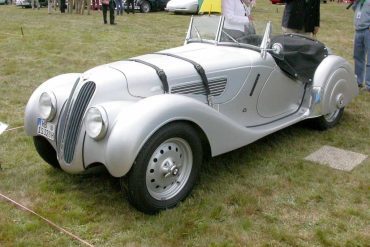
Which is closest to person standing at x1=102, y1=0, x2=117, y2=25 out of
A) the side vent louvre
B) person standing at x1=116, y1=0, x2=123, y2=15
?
person standing at x1=116, y1=0, x2=123, y2=15

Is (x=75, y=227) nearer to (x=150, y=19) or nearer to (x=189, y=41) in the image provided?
(x=189, y=41)

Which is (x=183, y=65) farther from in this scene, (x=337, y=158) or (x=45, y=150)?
(x=337, y=158)

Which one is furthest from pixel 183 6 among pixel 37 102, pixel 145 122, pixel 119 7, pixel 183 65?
pixel 145 122

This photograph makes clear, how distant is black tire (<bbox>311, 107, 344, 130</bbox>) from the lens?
523 centimetres

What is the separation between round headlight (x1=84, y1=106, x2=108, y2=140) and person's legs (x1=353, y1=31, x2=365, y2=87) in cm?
497

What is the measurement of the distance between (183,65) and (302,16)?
11.4ft

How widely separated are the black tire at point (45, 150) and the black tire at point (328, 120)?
3.07 m

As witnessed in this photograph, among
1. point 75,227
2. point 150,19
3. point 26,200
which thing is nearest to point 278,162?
point 75,227

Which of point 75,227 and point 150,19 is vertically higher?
point 150,19

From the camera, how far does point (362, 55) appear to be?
271 inches

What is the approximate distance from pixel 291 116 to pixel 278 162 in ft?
2.34

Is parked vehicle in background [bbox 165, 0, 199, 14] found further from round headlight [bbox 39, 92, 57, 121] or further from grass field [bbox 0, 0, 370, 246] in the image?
round headlight [bbox 39, 92, 57, 121]

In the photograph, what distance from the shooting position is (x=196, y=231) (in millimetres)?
→ 3166

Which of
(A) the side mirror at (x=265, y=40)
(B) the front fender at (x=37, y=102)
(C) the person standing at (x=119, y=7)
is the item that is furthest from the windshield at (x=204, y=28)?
(C) the person standing at (x=119, y=7)
